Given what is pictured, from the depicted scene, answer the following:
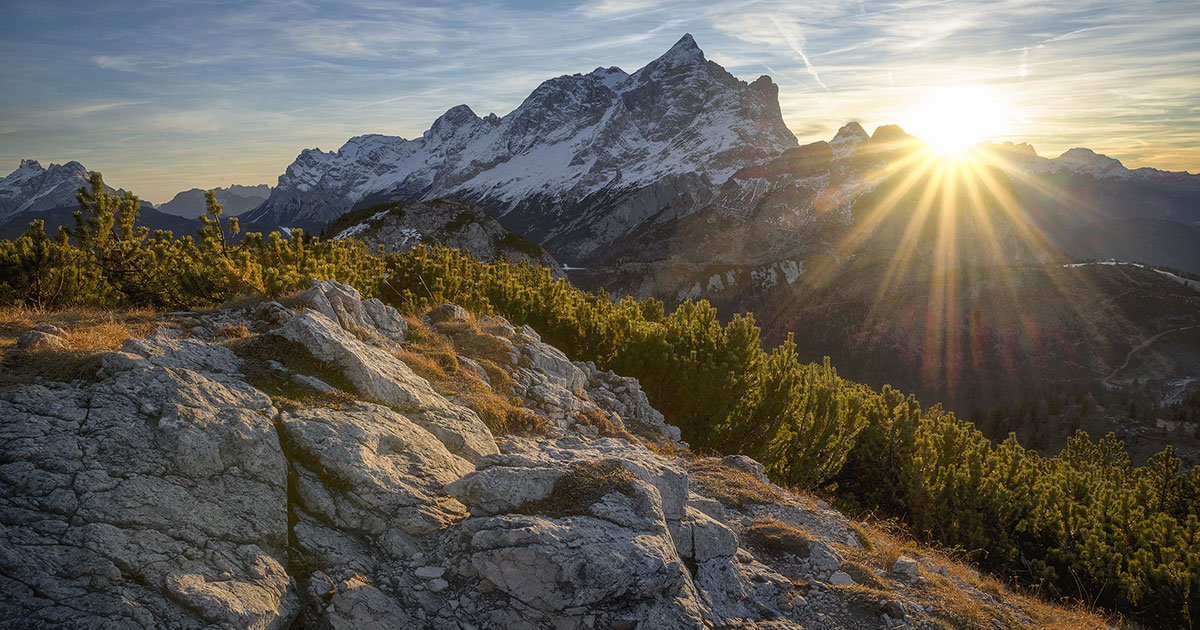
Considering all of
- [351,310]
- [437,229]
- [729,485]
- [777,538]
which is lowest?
[729,485]

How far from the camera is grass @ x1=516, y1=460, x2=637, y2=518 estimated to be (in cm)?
725

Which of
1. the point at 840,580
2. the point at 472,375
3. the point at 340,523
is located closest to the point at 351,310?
the point at 472,375

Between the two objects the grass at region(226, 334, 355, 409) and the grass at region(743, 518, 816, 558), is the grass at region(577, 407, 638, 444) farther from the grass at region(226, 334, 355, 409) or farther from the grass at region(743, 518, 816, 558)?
the grass at region(226, 334, 355, 409)

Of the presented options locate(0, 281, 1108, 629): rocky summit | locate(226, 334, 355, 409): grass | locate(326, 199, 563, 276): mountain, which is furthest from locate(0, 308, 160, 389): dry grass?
locate(326, 199, 563, 276): mountain

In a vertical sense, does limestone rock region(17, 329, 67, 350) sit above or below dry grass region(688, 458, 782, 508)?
above

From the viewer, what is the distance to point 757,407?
72.6 feet

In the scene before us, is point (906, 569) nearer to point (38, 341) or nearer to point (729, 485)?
point (729, 485)

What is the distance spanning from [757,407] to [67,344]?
780 inches

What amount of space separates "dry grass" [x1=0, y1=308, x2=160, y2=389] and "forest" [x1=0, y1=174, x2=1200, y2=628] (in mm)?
3568

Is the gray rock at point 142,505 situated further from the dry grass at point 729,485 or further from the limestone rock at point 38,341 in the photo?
the dry grass at point 729,485

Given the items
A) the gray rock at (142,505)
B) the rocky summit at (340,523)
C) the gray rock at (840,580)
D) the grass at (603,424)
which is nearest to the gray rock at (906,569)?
the rocky summit at (340,523)

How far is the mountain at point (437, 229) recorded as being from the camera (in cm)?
10556

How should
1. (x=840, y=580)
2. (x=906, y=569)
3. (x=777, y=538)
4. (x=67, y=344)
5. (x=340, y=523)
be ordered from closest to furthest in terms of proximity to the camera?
1. (x=340, y=523)
2. (x=67, y=344)
3. (x=840, y=580)
4. (x=906, y=569)
5. (x=777, y=538)

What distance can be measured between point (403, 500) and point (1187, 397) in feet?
556
